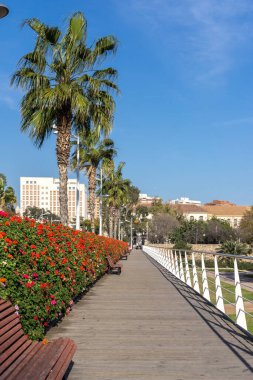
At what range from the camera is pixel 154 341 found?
23.1 feet

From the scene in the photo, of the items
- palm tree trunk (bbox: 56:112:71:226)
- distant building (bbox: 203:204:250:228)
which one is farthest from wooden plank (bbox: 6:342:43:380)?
distant building (bbox: 203:204:250:228)

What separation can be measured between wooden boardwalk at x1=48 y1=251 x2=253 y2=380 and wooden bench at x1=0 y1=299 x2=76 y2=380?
0.48 m

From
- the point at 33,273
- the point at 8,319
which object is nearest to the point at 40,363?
the point at 8,319

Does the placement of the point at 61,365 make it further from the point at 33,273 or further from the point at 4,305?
the point at 33,273

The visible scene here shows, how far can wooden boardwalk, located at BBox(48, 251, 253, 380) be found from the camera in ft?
17.8

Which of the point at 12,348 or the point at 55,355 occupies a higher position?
the point at 12,348

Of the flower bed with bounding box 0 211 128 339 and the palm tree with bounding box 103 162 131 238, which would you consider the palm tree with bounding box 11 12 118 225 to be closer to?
the flower bed with bounding box 0 211 128 339

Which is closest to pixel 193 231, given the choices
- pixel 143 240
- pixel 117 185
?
pixel 143 240

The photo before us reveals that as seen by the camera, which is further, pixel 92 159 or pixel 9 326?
pixel 92 159

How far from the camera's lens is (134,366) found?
5652 mm

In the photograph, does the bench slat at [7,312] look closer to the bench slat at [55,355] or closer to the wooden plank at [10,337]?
the wooden plank at [10,337]

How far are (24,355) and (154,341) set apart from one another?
9.36ft

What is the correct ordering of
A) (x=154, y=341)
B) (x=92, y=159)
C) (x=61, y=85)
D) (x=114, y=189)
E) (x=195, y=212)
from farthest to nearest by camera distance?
(x=195, y=212)
(x=114, y=189)
(x=92, y=159)
(x=61, y=85)
(x=154, y=341)

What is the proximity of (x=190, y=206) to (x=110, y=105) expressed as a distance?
168m
